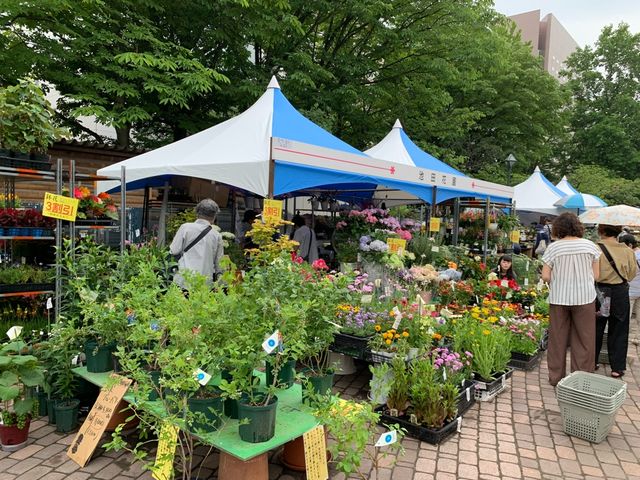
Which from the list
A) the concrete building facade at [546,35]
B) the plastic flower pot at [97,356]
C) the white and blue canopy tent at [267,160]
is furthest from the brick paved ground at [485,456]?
the concrete building facade at [546,35]

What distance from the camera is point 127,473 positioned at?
2.77 metres

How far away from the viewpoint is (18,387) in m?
3.02

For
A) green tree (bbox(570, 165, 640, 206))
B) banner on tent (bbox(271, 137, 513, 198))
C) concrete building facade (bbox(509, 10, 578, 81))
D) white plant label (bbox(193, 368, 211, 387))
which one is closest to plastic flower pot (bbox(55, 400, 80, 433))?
white plant label (bbox(193, 368, 211, 387))

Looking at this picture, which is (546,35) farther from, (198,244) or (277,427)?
(277,427)

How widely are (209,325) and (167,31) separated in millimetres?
8919

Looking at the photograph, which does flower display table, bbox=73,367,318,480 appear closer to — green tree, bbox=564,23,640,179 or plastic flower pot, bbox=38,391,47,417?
plastic flower pot, bbox=38,391,47,417

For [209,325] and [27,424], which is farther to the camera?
[27,424]

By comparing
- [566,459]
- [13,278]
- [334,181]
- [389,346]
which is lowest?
[566,459]

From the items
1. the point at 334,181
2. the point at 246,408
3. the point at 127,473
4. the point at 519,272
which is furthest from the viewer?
the point at 519,272

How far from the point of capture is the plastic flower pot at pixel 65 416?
3234 mm

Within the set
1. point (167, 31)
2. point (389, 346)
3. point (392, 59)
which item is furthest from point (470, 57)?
point (389, 346)

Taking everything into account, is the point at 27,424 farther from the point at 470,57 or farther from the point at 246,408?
the point at 470,57

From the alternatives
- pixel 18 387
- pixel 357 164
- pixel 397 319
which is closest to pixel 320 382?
pixel 397 319

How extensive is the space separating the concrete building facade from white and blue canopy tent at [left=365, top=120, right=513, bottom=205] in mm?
55932
